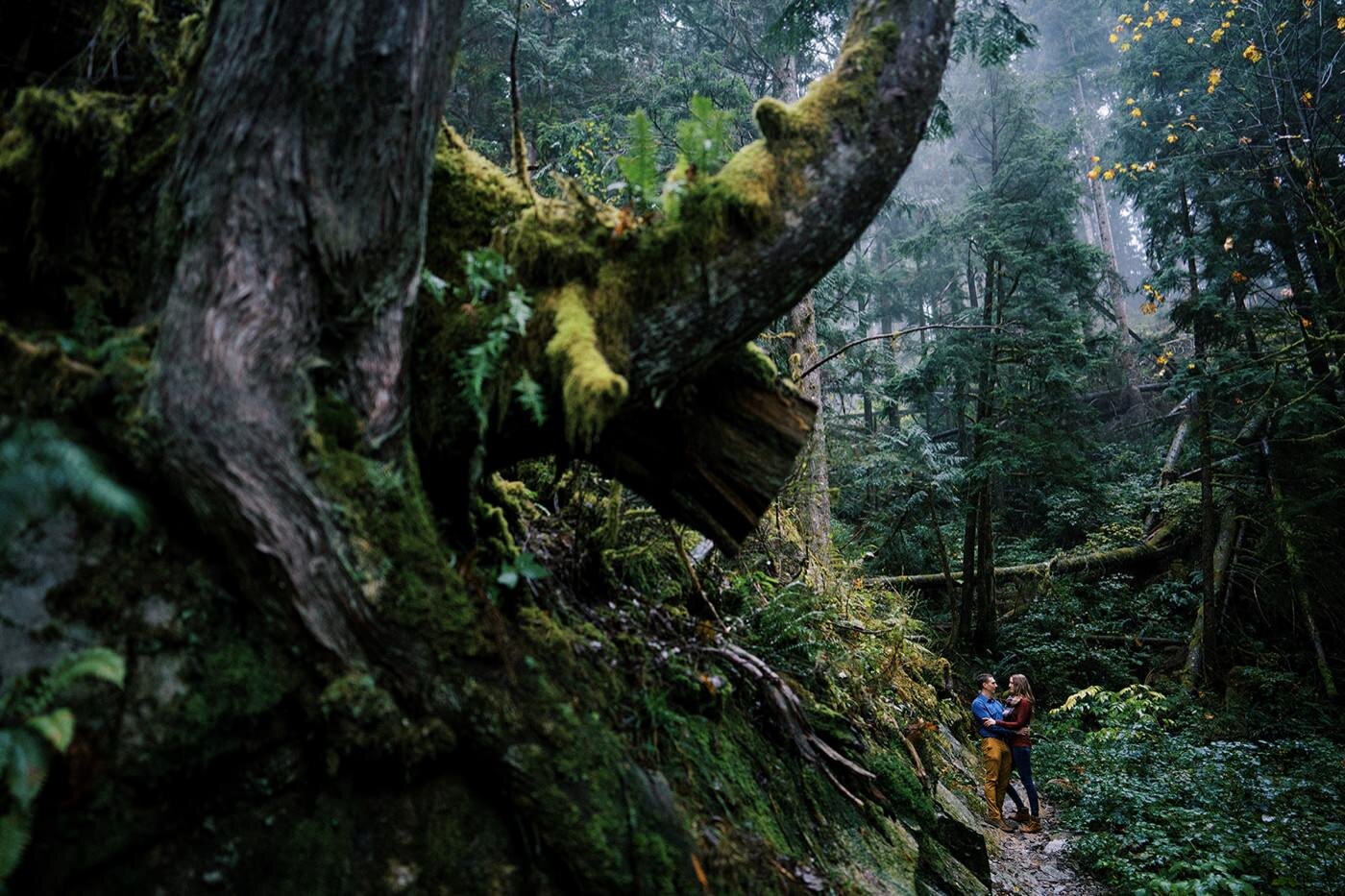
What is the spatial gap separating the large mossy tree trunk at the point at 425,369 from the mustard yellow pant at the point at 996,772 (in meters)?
7.58

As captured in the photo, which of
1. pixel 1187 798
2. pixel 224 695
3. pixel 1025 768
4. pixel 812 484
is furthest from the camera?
pixel 1025 768

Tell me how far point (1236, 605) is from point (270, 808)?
16412mm

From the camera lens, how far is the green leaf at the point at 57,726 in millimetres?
1774

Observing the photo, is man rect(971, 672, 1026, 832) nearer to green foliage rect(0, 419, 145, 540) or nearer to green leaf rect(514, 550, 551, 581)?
green leaf rect(514, 550, 551, 581)

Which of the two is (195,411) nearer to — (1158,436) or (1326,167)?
(1326,167)

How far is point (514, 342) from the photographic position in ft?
9.91

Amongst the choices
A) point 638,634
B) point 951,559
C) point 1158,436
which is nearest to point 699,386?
point 638,634

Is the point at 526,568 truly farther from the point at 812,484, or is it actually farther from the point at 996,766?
the point at 996,766

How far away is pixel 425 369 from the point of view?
2.99 m

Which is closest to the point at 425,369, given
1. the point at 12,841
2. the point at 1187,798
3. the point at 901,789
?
the point at 12,841

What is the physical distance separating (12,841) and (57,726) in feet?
0.86

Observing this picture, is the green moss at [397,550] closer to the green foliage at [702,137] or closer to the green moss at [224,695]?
the green moss at [224,695]

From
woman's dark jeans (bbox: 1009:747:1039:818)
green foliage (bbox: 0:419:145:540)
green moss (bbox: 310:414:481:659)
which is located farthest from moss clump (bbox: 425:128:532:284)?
woman's dark jeans (bbox: 1009:747:1039:818)

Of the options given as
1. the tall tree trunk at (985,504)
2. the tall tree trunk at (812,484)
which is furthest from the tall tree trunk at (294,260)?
the tall tree trunk at (985,504)
